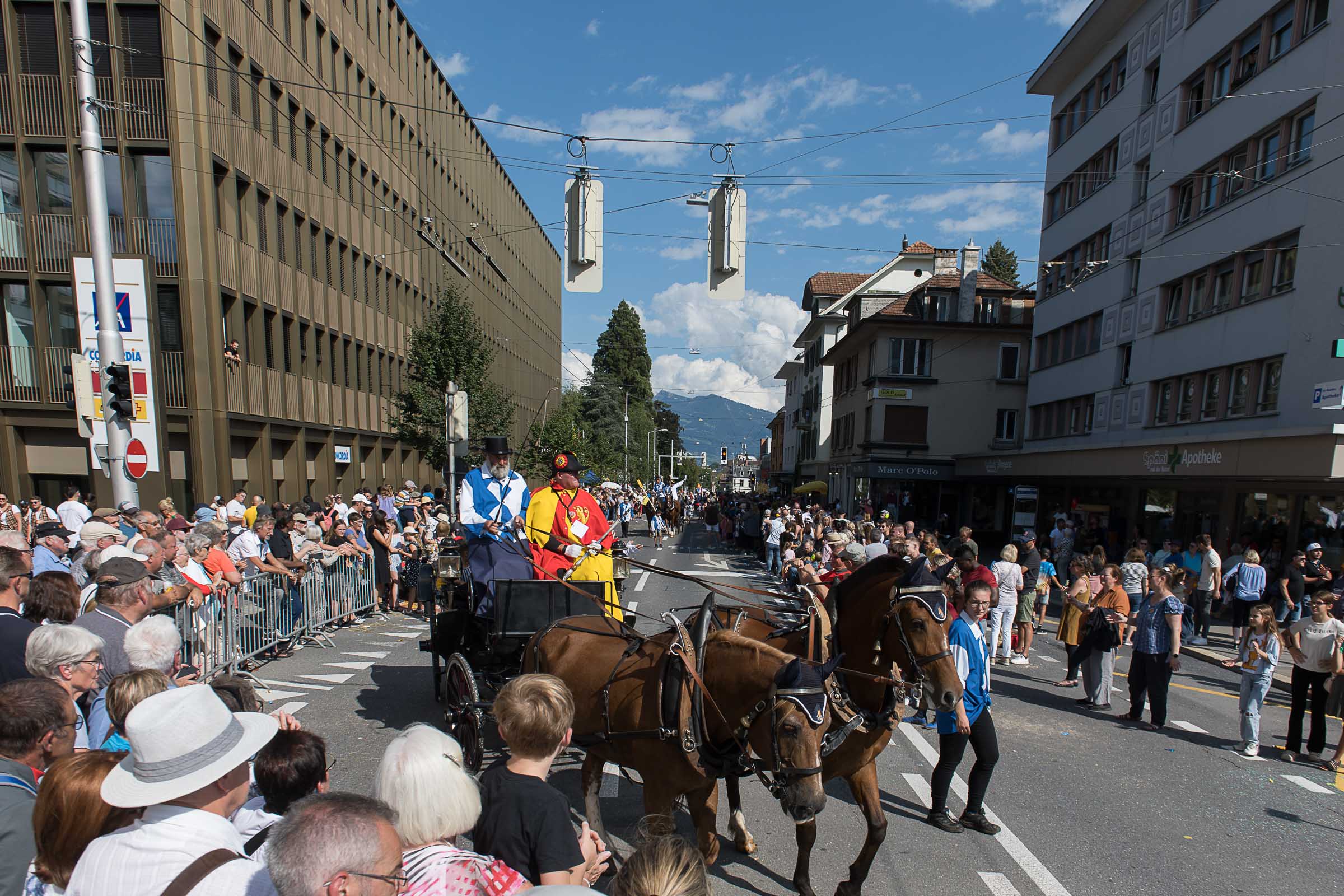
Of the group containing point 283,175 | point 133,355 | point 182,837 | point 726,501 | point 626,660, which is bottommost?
point 726,501

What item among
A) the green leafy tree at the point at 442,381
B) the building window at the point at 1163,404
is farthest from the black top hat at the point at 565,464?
the building window at the point at 1163,404

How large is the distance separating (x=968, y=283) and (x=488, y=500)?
98.6 ft

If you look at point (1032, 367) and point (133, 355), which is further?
point (1032, 367)

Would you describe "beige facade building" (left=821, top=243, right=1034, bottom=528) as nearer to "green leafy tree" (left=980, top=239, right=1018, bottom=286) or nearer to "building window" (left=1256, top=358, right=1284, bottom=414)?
"building window" (left=1256, top=358, right=1284, bottom=414)

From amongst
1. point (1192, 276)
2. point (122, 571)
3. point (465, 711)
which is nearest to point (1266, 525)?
point (1192, 276)

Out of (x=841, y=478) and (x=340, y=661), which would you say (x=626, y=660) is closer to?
(x=340, y=661)

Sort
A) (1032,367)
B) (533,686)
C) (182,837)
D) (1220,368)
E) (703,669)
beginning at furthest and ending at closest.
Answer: (1032,367) → (1220,368) → (703,669) → (533,686) → (182,837)

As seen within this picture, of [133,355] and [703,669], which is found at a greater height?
[133,355]

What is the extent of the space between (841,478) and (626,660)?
32953 mm

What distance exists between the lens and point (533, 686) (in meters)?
2.47

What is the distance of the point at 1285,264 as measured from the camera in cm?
1481

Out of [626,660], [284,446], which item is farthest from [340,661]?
[284,446]

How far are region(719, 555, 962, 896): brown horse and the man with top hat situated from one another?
2.47 meters

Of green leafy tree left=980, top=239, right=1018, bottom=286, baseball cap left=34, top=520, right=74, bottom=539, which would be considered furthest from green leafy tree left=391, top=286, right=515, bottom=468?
green leafy tree left=980, top=239, right=1018, bottom=286
